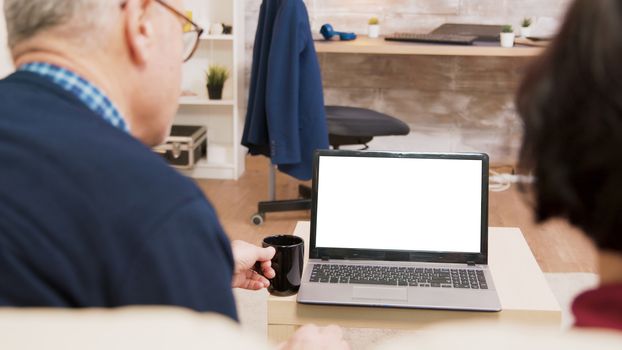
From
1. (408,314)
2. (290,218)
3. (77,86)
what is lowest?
(290,218)

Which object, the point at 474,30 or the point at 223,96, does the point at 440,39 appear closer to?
the point at 474,30

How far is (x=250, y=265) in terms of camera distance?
141cm

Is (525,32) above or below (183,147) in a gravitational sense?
above

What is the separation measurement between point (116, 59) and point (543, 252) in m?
2.64

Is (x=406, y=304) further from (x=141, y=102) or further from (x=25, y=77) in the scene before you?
(x=25, y=77)

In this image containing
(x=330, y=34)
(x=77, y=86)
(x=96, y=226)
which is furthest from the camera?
(x=330, y=34)

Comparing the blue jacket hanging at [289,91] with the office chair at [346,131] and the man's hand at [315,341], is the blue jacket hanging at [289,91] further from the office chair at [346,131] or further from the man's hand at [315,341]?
the man's hand at [315,341]

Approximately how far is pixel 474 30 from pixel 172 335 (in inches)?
151

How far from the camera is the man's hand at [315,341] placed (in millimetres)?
1192

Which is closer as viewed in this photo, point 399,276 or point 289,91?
point 399,276

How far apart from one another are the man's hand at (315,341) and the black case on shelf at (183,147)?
9.80 feet

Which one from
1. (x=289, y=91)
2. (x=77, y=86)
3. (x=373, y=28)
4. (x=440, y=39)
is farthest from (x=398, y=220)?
(x=373, y=28)

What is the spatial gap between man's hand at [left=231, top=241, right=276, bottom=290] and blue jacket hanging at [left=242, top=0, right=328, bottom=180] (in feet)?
6.01

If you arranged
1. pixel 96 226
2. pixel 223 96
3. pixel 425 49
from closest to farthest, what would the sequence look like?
pixel 96 226
pixel 425 49
pixel 223 96
